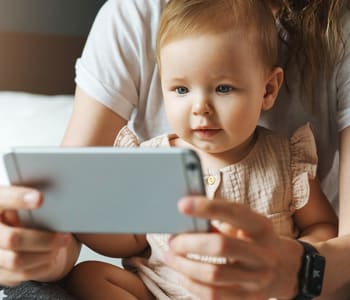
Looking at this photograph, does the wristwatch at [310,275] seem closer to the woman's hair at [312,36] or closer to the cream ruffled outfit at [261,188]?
the cream ruffled outfit at [261,188]

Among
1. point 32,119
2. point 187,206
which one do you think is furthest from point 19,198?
point 32,119

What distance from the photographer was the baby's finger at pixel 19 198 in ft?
2.60

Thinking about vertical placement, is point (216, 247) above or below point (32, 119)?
above

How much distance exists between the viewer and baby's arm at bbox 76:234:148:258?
1.06 meters

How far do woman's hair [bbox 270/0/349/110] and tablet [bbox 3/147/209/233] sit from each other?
1.62 ft

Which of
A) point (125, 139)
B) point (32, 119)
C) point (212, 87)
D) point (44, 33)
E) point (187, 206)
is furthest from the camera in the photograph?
point (44, 33)

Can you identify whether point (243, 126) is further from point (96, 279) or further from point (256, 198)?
point (96, 279)

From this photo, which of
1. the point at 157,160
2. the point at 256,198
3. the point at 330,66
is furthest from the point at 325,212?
the point at 157,160

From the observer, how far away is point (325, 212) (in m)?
1.12

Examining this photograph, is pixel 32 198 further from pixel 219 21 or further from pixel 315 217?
pixel 315 217

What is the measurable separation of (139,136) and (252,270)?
526mm

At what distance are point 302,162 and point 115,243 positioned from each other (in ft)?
1.03

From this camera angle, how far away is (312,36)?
3.81 ft

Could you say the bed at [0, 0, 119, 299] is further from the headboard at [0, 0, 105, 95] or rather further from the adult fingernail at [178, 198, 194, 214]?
the adult fingernail at [178, 198, 194, 214]
